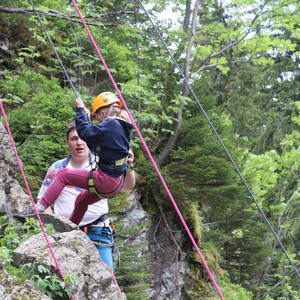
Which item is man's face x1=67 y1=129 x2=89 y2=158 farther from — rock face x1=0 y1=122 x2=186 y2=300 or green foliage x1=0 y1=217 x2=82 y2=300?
green foliage x1=0 y1=217 x2=82 y2=300

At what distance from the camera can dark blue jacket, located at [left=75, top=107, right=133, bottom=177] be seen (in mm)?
4684

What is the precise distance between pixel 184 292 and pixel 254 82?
1225 cm

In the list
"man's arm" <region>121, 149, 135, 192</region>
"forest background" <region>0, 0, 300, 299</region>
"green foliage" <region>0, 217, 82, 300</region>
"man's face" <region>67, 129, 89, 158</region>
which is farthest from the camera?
"forest background" <region>0, 0, 300, 299</region>

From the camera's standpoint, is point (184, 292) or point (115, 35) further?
point (115, 35)

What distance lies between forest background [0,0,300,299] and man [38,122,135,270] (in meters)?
1.90

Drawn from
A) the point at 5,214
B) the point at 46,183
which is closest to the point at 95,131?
the point at 46,183

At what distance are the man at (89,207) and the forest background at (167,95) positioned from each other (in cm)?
190

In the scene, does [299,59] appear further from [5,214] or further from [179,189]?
[5,214]

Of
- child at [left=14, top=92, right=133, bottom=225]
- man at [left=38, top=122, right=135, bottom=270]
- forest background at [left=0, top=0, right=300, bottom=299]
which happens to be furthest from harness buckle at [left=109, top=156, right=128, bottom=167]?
forest background at [left=0, top=0, right=300, bottom=299]

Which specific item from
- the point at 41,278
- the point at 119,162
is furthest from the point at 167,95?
the point at 41,278

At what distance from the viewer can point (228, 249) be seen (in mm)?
14930

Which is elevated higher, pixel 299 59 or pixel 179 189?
pixel 299 59

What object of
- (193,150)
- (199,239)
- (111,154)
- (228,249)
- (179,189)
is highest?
(111,154)

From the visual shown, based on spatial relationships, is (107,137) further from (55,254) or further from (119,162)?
(55,254)
